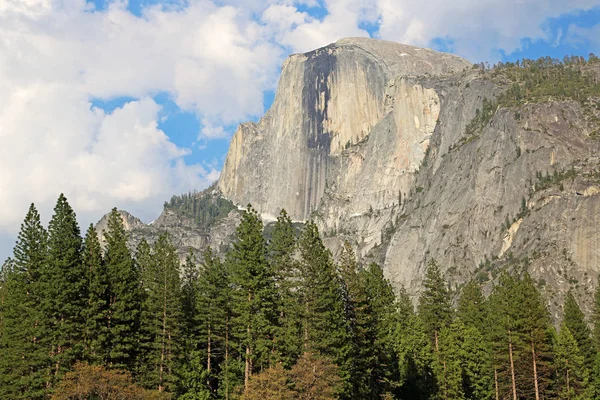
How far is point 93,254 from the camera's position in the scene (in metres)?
56.2

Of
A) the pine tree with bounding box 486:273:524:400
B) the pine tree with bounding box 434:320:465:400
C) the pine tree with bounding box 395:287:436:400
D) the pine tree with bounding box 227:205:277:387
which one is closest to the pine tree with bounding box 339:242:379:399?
the pine tree with bounding box 227:205:277:387

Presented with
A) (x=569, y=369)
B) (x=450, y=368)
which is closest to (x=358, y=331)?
(x=450, y=368)

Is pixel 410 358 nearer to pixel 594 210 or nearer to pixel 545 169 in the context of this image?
pixel 594 210

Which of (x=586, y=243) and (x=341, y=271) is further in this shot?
(x=586, y=243)

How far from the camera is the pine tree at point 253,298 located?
178 feet

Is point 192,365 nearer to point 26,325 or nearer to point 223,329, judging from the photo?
point 223,329

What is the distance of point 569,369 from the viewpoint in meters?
72.1

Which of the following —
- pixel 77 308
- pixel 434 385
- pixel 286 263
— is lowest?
pixel 434 385

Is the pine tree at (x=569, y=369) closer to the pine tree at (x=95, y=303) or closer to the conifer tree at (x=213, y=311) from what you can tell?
the conifer tree at (x=213, y=311)

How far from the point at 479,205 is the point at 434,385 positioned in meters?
Result: 118

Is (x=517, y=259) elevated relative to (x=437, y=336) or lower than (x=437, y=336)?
elevated

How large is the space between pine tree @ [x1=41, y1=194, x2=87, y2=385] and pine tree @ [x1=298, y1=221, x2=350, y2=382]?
17.6m

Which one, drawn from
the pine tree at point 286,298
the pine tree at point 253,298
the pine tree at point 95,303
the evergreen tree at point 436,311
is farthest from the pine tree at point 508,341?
the pine tree at point 95,303

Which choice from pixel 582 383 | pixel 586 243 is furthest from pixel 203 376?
pixel 586 243
